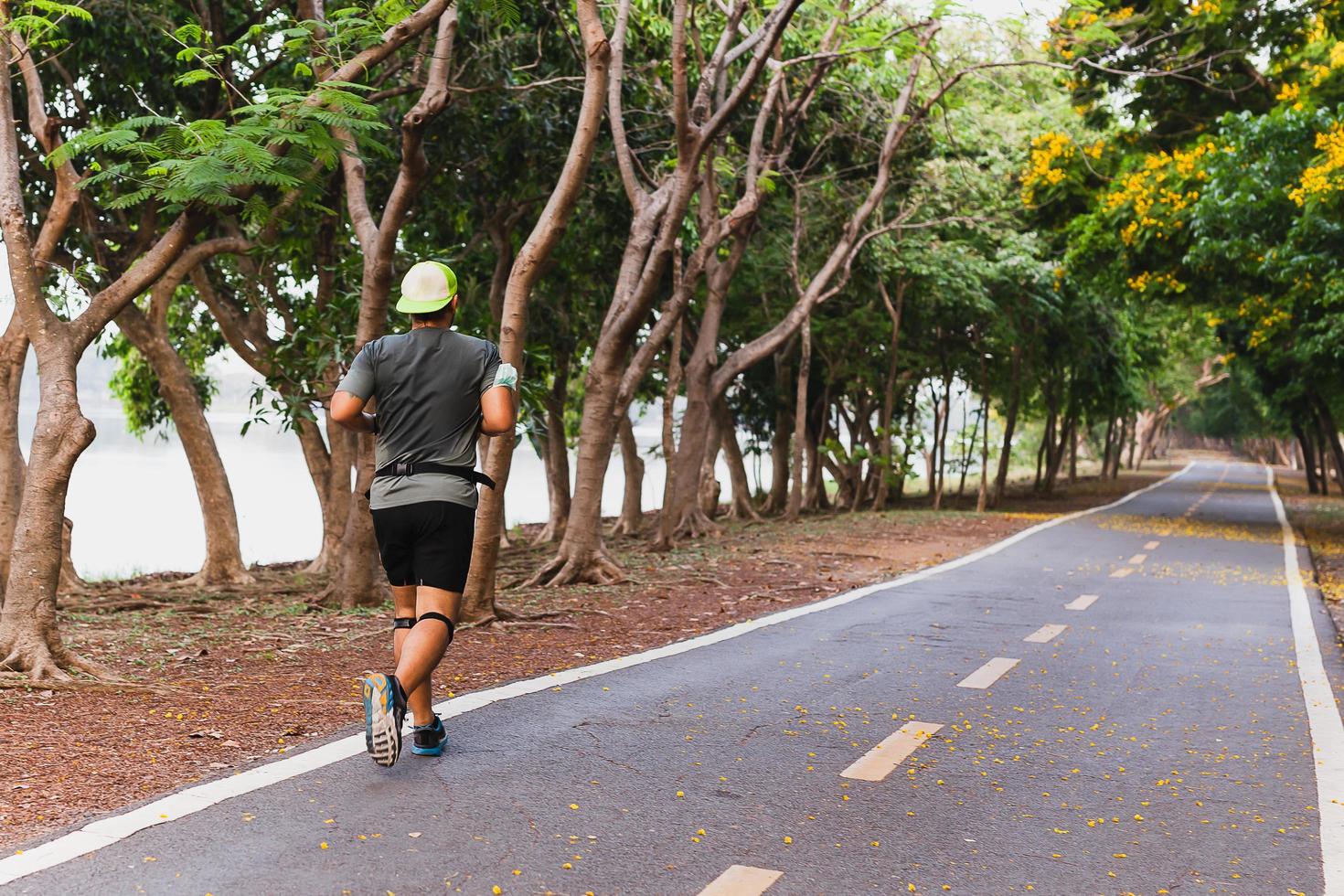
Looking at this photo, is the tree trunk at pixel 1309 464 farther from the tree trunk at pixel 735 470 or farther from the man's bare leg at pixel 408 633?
the man's bare leg at pixel 408 633

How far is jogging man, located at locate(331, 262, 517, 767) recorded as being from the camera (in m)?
5.30

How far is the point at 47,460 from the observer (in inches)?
283

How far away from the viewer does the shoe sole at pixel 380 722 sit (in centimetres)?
501

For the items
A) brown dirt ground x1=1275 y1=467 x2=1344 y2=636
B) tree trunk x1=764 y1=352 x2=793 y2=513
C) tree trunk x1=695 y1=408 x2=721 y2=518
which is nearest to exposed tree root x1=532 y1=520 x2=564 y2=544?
tree trunk x1=695 y1=408 x2=721 y2=518

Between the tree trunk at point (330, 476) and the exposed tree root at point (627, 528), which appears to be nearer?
the tree trunk at point (330, 476)

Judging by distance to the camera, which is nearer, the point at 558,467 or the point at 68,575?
the point at 68,575

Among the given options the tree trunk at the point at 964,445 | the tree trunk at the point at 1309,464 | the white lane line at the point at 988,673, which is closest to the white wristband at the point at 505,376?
the white lane line at the point at 988,673

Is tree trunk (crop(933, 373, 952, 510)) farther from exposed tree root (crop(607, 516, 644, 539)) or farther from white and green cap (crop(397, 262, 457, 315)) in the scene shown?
white and green cap (crop(397, 262, 457, 315))

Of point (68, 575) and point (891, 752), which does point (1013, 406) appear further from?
point (891, 752)

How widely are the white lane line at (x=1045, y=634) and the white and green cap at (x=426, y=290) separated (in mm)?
5780

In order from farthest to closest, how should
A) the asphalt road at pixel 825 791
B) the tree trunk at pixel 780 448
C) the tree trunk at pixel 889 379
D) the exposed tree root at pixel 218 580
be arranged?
1. the tree trunk at pixel 780 448
2. the tree trunk at pixel 889 379
3. the exposed tree root at pixel 218 580
4. the asphalt road at pixel 825 791

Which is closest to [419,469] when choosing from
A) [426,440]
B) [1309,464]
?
[426,440]

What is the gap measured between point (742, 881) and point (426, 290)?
2.69 m

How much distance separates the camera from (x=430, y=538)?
5.33 metres
